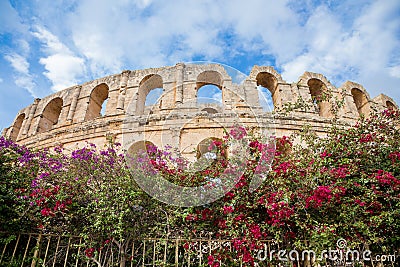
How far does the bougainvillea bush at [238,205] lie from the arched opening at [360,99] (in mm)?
9191

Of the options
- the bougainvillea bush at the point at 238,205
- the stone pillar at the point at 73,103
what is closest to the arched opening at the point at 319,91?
the bougainvillea bush at the point at 238,205

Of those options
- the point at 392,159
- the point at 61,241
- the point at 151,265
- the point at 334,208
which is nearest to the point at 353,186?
the point at 334,208

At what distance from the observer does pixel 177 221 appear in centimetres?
489

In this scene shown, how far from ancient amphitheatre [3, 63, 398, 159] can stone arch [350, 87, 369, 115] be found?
27mm

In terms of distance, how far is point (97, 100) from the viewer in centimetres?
1363

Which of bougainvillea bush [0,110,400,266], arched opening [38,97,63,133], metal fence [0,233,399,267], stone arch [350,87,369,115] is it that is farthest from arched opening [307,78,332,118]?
arched opening [38,97,63,133]

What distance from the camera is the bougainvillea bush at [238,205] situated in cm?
442

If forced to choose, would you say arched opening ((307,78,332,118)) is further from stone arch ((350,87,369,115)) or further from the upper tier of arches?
stone arch ((350,87,369,115))

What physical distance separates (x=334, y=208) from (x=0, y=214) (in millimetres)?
5948

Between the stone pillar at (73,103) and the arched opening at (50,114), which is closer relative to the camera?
the stone pillar at (73,103)

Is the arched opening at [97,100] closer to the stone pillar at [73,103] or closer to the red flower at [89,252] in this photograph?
the stone pillar at [73,103]

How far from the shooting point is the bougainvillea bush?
442cm

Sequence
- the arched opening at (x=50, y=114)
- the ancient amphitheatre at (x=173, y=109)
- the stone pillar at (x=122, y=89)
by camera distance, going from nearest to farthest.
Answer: the ancient amphitheatre at (x=173, y=109) → the stone pillar at (x=122, y=89) → the arched opening at (x=50, y=114)

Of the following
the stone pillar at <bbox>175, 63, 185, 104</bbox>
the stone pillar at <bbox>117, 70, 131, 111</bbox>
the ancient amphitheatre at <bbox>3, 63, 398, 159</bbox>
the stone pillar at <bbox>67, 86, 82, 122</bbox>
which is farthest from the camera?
the stone pillar at <bbox>67, 86, 82, 122</bbox>
